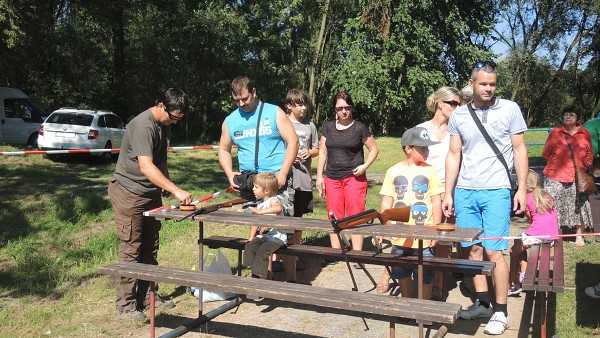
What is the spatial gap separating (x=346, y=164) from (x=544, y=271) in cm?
249

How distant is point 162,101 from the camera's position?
5.16 m

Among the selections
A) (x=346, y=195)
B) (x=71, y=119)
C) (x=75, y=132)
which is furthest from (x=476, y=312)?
(x=71, y=119)

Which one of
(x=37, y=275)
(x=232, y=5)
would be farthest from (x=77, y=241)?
(x=232, y=5)

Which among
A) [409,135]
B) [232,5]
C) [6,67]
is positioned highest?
[232,5]

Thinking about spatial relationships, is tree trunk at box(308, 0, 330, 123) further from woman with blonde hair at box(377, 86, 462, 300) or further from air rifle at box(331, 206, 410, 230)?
air rifle at box(331, 206, 410, 230)

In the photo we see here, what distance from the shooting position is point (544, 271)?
450 centimetres

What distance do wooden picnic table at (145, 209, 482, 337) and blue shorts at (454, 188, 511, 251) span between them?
490 mm

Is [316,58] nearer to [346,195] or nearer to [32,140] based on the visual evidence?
[32,140]

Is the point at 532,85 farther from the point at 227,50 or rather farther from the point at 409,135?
the point at 409,135

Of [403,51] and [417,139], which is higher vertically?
[403,51]

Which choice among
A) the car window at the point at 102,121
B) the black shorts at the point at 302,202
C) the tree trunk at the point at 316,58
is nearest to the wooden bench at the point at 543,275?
the black shorts at the point at 302,202

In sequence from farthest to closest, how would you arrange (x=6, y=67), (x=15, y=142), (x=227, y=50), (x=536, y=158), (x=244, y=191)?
(x=227, y=50) → (x=6, y=67) → (x=536, y=158) → (x=15, y=142) → (x=244, y=191)

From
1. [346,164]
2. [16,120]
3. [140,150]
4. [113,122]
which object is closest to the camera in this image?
[140,150]

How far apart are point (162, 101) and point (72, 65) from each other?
22798 millimetres
